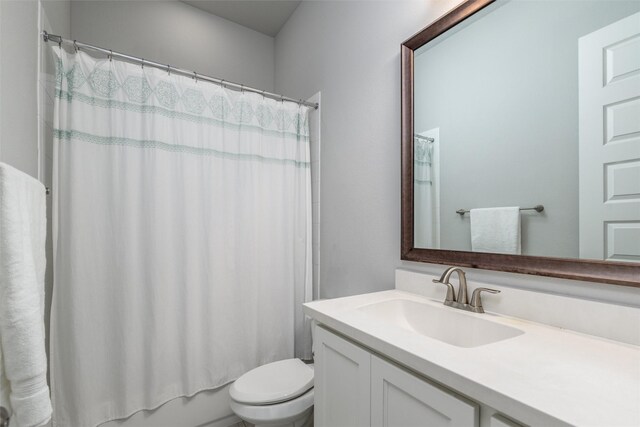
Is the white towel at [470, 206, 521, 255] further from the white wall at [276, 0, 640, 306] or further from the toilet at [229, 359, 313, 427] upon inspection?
the toilet at [229, 359, 313, 427]

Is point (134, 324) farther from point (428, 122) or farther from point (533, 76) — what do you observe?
point (533, 76)

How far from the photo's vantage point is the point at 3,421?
2.08 feet

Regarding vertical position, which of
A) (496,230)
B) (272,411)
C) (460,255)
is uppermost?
(496,230)

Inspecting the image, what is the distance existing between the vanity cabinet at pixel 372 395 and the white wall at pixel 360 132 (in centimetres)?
53

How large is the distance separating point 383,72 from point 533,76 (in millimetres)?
A: 697

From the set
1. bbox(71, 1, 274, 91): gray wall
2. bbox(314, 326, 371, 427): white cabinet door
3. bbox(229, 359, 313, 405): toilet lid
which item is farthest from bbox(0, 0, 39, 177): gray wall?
bbox(229, 359, 313, 405): toilet lid

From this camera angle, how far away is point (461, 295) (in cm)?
104

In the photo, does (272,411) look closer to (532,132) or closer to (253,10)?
(532,132)

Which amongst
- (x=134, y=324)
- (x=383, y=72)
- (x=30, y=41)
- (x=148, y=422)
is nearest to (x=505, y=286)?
(x=383, y=72)

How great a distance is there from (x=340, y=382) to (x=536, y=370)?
547mm

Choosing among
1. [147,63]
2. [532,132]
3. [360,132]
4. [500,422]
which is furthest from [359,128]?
[500,422]

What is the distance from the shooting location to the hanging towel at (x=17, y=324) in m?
0.64

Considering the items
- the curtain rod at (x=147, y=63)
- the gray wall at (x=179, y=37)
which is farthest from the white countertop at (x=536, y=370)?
the gray wall at (x=179, y=37)

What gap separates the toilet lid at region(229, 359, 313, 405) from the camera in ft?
4.23
